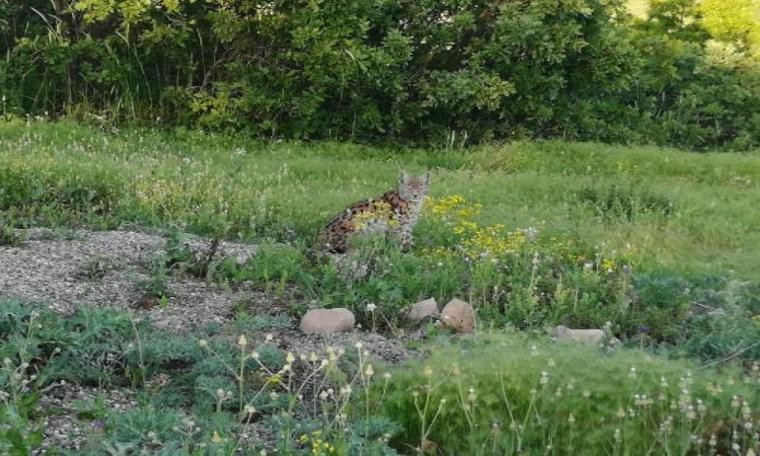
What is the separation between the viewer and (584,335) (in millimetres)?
5895

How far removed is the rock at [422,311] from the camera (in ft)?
20.6

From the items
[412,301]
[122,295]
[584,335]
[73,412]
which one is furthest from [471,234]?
[73,412]

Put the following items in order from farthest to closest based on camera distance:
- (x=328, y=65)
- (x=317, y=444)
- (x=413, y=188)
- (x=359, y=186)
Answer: (x=328, y=65) < (x=359, y=186) < (x=413, y=188) < (x=317, y=444)

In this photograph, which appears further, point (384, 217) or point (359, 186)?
point (359, 186)

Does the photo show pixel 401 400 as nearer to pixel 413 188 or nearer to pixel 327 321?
pixel 327 321

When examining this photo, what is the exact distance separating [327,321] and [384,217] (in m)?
1.83

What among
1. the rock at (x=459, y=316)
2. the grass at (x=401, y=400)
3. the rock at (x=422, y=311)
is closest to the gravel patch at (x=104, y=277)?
the grass at (x=401, y=400)

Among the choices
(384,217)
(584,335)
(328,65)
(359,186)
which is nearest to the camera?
(584,335)

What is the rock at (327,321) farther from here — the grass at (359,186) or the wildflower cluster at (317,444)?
the grass at (359,186)

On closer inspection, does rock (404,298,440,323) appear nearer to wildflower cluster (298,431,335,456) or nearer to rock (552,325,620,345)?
rock (552,325,620,345)

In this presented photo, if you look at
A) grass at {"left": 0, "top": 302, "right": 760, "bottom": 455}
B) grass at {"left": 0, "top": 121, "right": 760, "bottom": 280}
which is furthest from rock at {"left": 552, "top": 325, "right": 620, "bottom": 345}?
grass at {"left": 0, "top": 121, "right": 760, "bottom": 280}

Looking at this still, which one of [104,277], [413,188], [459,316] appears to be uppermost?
[413,188]

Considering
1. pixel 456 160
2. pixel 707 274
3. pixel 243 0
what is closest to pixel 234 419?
pixel 707 274

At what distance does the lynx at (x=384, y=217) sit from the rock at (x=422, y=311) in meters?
1.24
